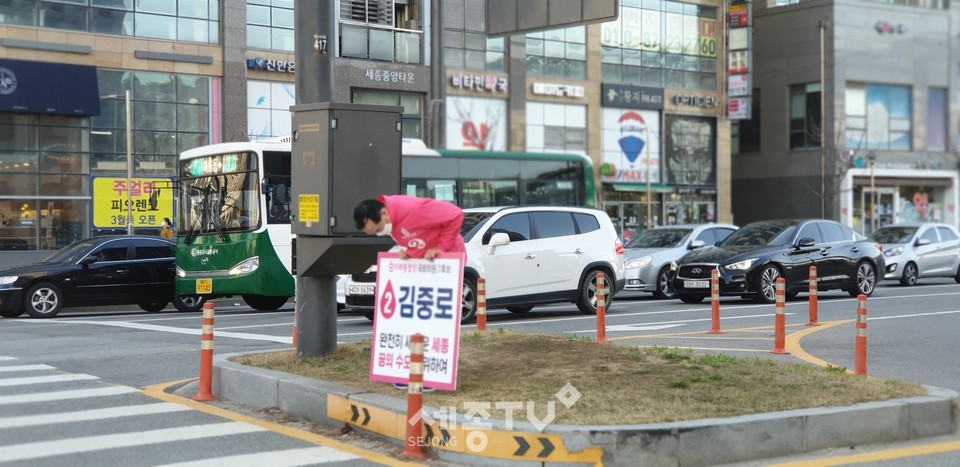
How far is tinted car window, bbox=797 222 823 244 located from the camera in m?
21.1

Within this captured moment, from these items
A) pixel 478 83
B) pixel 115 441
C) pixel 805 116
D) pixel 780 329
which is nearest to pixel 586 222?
pixel 780 329

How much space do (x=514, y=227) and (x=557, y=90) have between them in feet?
86.8

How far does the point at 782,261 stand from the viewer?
20312mm

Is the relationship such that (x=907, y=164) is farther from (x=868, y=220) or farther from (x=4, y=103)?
(x=4, y=103)

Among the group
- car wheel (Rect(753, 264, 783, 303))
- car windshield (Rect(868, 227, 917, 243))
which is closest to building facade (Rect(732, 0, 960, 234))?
car windshield (Rect(868, 227, 917, 243))

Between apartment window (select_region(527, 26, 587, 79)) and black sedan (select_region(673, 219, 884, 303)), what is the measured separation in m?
21.7

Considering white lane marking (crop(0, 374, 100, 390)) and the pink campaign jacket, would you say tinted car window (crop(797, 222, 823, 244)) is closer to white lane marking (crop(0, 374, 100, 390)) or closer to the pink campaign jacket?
the pink campaign jacket

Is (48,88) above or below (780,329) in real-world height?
above

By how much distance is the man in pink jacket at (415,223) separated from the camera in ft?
27.6

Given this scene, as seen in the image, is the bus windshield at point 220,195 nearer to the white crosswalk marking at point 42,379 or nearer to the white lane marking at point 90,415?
the white crosswalk marking at point 42,379

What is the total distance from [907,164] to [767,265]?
36031 millimetres

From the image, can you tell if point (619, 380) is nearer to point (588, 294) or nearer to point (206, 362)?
point (206, 362)

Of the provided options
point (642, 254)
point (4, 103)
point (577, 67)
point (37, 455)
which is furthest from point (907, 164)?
point (37, 455)

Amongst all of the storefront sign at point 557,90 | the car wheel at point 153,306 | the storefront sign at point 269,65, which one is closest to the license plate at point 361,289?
the car wheel at point 153,306
